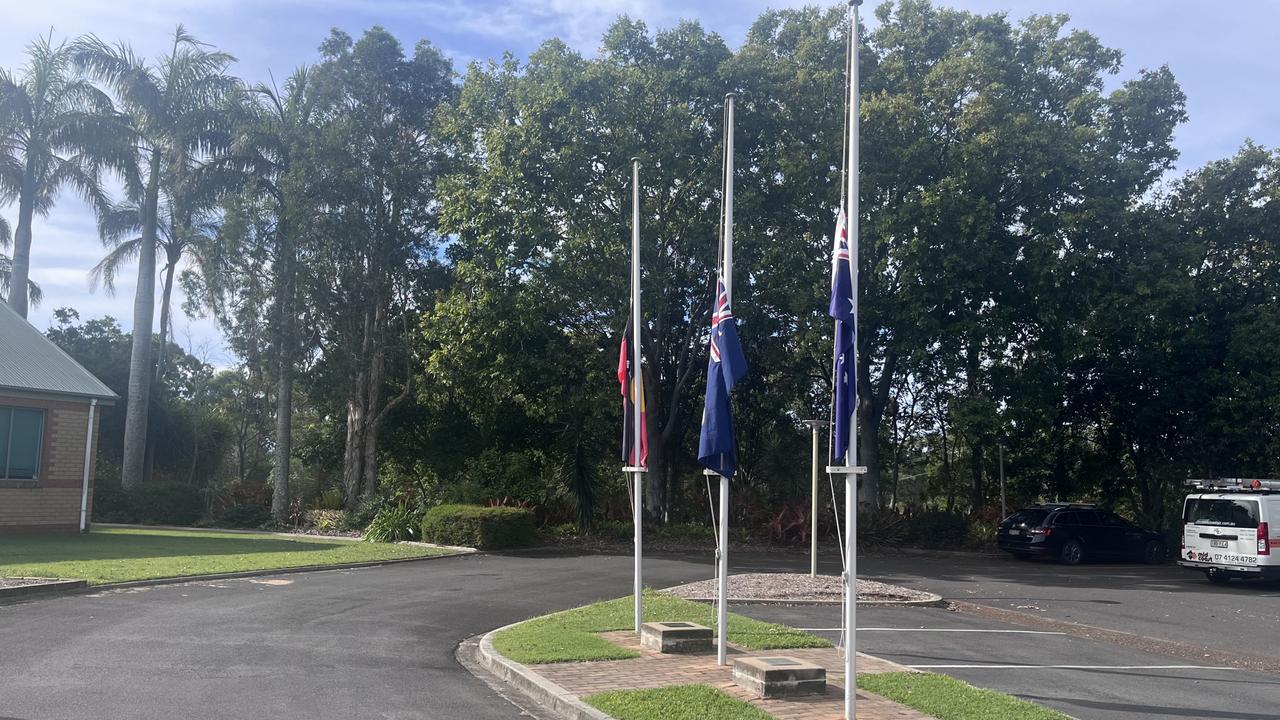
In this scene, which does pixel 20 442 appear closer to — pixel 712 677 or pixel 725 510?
pixel 725 510

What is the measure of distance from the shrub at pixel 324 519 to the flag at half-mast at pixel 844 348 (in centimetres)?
2496

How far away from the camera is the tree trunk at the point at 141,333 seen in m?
34.0

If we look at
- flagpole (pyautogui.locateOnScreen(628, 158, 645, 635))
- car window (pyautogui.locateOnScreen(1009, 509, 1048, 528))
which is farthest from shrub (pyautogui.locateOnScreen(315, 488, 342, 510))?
flagpole (pyautogui.locateOnScreen(628, 158, 645, 635))

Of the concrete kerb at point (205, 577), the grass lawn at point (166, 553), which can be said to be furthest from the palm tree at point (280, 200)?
the concrete kerb at point (205, 577)

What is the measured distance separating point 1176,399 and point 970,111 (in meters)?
11.3

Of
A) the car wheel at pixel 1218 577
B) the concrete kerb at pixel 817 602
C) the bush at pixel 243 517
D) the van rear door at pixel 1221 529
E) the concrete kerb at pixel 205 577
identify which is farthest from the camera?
the bush at pixel 243 517

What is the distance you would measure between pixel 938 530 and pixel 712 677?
22.4m

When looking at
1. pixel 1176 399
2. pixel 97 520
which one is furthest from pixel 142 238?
pixel 1176 399

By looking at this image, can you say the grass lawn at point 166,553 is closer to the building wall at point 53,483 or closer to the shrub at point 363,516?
the building wall at point 53,483

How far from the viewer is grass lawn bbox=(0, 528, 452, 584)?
17047 millimetres

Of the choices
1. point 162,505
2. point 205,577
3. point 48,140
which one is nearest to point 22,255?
point 48,140

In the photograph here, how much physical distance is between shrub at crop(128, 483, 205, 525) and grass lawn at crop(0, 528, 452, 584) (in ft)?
13.9

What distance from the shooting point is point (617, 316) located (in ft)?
93.4

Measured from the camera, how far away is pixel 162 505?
107ft
